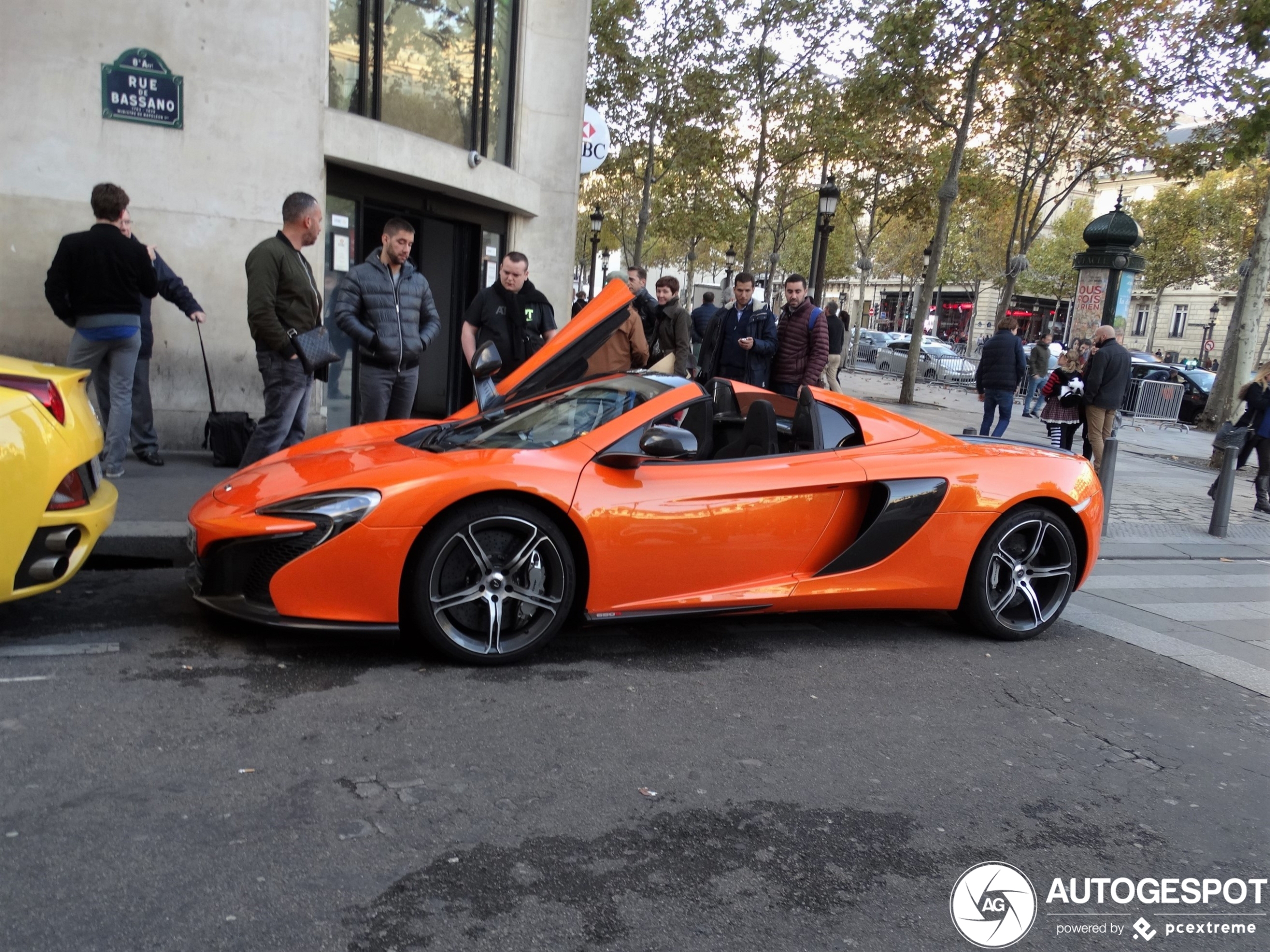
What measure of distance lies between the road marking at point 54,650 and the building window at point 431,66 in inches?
257

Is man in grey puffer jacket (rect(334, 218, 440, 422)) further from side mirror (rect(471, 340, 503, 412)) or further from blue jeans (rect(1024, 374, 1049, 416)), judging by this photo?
blue jeans (rect(1024, 374, 1049, 416))

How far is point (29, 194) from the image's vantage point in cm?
748

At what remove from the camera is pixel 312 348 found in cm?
610

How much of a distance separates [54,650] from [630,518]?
2.29 m

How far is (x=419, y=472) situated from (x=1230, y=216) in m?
50.2

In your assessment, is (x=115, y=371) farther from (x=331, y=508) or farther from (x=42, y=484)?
(x=331, y=508)

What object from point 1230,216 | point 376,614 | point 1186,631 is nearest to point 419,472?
point 376,614

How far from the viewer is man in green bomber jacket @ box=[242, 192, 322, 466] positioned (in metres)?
5.89

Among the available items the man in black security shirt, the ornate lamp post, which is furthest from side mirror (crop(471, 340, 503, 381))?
the ornate lamp post

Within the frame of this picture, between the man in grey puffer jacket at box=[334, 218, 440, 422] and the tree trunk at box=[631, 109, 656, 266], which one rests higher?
the tree trunk at box=[631, 109, 656, 266]

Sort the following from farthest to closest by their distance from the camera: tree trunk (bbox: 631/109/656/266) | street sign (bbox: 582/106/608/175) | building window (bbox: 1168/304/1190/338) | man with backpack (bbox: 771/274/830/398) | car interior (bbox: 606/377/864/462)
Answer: building window (bbox: 1168/304/1190/338) < tree trunk (bbox: 631/109/656/266) < street sign (bbox: 582/106/608/175) < man with backpack (bbox: 771/274/830/398) < car interior (bbox: 606/377/864/462)

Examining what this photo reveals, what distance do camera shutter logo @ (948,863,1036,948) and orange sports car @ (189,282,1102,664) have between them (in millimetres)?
1754

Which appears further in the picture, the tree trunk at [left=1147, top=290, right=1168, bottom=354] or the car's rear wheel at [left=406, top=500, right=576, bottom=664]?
the tree trunk at [left=1147, top=290, right=1168, bottom=354]

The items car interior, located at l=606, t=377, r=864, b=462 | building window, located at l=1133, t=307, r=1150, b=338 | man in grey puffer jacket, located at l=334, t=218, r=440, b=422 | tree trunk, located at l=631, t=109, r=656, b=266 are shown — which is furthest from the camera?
building window, located at l=1133, t=307, r=1150, b=338
